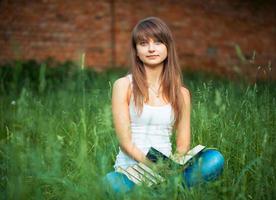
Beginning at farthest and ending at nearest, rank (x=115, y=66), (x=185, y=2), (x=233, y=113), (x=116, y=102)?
(x=185, y=2) < (x=115, y=66) < (x=233, y=113) < (x=116, y=102)

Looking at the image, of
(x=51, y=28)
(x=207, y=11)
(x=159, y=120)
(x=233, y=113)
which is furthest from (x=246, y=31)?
(x=159, y=120)

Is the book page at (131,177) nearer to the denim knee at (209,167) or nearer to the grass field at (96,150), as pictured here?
the grass field at (96,150)

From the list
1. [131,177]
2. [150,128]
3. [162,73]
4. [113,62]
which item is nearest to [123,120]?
[150,128]

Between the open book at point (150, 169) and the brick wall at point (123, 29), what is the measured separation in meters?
5.15

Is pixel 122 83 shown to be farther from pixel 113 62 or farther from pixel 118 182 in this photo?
pixel 113 62

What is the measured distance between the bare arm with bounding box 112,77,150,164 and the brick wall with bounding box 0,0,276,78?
4829 millimetres

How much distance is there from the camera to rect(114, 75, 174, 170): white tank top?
2.85 meters

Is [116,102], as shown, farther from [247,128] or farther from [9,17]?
[9,17]

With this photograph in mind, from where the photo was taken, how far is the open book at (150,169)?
8.16 feet

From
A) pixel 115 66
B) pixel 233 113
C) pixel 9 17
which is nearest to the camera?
pixel 233 113

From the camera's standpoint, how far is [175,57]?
3045 millimetres

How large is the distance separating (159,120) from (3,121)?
139cm

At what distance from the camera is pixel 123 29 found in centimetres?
834

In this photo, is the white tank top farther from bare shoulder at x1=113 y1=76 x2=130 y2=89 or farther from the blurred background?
the blurred background
